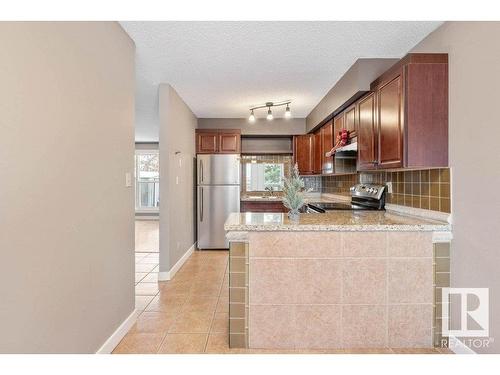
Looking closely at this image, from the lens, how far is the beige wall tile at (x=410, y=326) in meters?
2.22

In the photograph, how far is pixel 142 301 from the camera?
127 inches

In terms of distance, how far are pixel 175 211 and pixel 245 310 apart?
91.2 inches

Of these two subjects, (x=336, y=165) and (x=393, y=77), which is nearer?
(x=393, y=77)

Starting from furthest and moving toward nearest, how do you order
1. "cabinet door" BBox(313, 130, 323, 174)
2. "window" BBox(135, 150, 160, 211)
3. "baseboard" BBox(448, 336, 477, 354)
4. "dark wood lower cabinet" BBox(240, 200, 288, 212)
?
"window" BBox(135, 150, 160, 211) → "dark wood lower cabinet" BBox(240, 200, 288, 212) → "cabinet door" BBox(313, 130, 323, 174) → "baseboard" BBox(448, 336, 477, 354)

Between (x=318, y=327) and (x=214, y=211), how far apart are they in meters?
3.52

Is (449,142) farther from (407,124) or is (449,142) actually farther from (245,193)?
(245,193)

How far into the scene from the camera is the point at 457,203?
7.35ft

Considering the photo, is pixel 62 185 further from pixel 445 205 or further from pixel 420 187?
pixel 420 187

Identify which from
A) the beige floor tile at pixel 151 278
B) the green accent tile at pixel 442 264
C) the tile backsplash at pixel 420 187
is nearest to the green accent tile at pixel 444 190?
the tile backsplash at pixel 420 187

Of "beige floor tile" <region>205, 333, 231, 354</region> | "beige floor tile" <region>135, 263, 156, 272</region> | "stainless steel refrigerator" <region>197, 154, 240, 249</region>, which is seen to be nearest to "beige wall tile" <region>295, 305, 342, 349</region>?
"beige floor tile" <region>205, 333, 231, 354</region>

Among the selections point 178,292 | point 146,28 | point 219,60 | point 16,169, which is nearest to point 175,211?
point 178,292

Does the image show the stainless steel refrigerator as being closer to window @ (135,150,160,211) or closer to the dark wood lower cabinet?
the dark wood lower cabinet

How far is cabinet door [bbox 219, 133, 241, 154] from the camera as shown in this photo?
18.5 feet

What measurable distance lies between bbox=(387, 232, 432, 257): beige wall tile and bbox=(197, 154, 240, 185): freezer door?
360 cm
